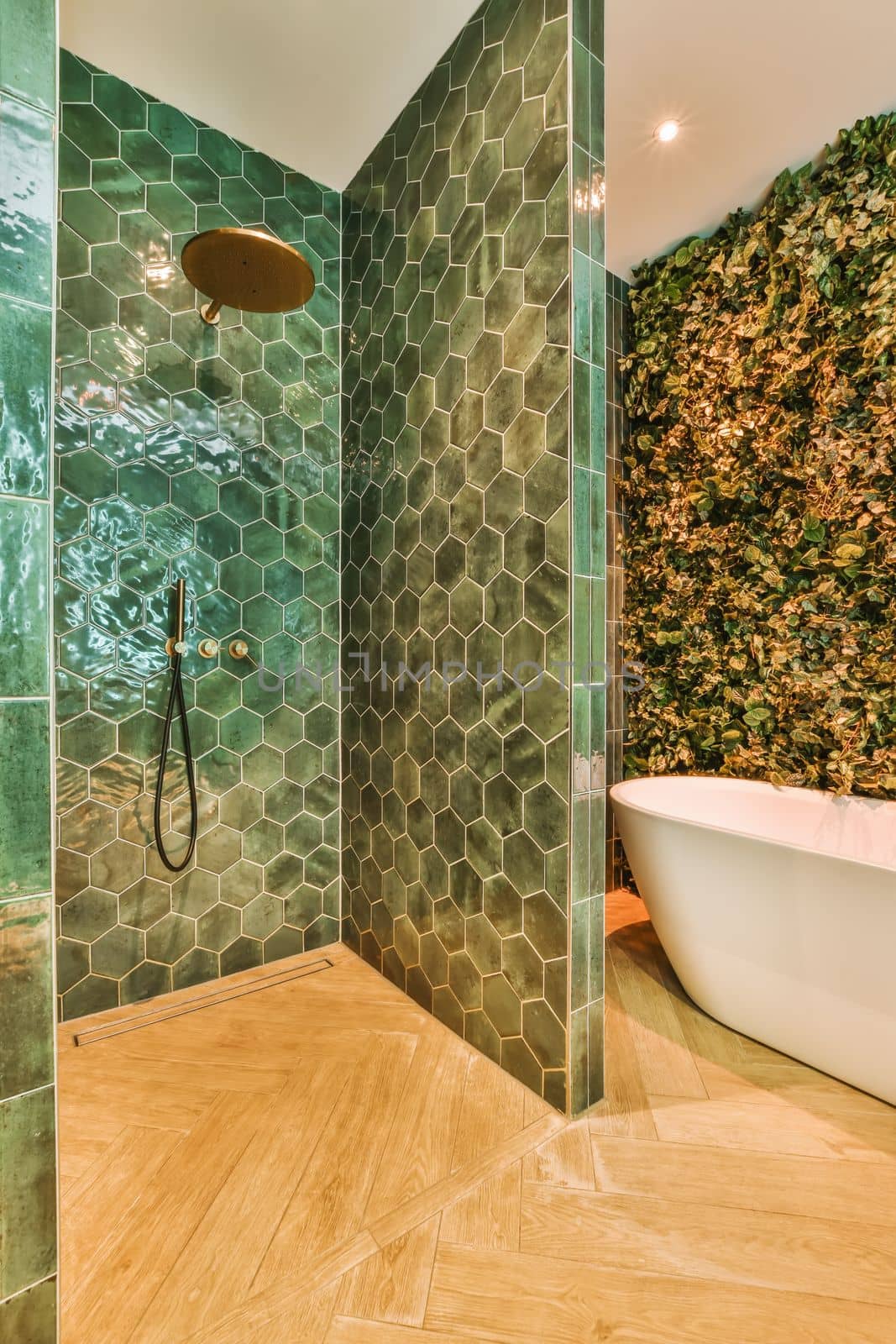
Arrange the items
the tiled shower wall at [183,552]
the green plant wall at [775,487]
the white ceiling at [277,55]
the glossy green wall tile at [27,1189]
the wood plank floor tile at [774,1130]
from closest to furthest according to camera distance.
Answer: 1. the glossy green wall tile at [27,1189]
2. the wood plank floor tile at [774,1130]
3. the white ceiling at [277,55]
4. the tiled shower wall at [183,552]
5. the green plant wall at [775,487]

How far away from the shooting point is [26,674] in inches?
30.1

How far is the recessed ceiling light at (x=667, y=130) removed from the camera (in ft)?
6.49

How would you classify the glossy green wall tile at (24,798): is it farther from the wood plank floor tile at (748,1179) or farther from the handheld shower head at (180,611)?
the wood plank floor tile at (748,1179)

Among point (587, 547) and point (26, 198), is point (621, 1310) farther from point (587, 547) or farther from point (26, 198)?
point (26, 198)

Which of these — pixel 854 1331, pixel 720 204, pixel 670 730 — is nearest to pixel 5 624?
pixel 854 1331

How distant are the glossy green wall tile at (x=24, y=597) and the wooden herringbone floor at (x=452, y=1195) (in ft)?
3.40

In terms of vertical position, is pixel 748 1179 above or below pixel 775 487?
below

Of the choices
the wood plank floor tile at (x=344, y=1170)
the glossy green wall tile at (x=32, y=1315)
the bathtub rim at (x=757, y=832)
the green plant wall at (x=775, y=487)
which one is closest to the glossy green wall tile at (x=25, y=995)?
the glossy green wall tile at (x=32, y=1315)

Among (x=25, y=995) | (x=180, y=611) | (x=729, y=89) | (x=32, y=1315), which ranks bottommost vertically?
(x=32, y=1315)

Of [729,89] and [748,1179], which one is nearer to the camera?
[748,1179]

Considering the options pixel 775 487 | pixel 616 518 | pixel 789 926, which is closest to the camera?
pixel 789 926

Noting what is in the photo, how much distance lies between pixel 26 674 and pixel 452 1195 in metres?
1.24

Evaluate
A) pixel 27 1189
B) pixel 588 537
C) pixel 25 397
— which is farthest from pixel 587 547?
pixel 27 1189

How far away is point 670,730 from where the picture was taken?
258 centimetres
